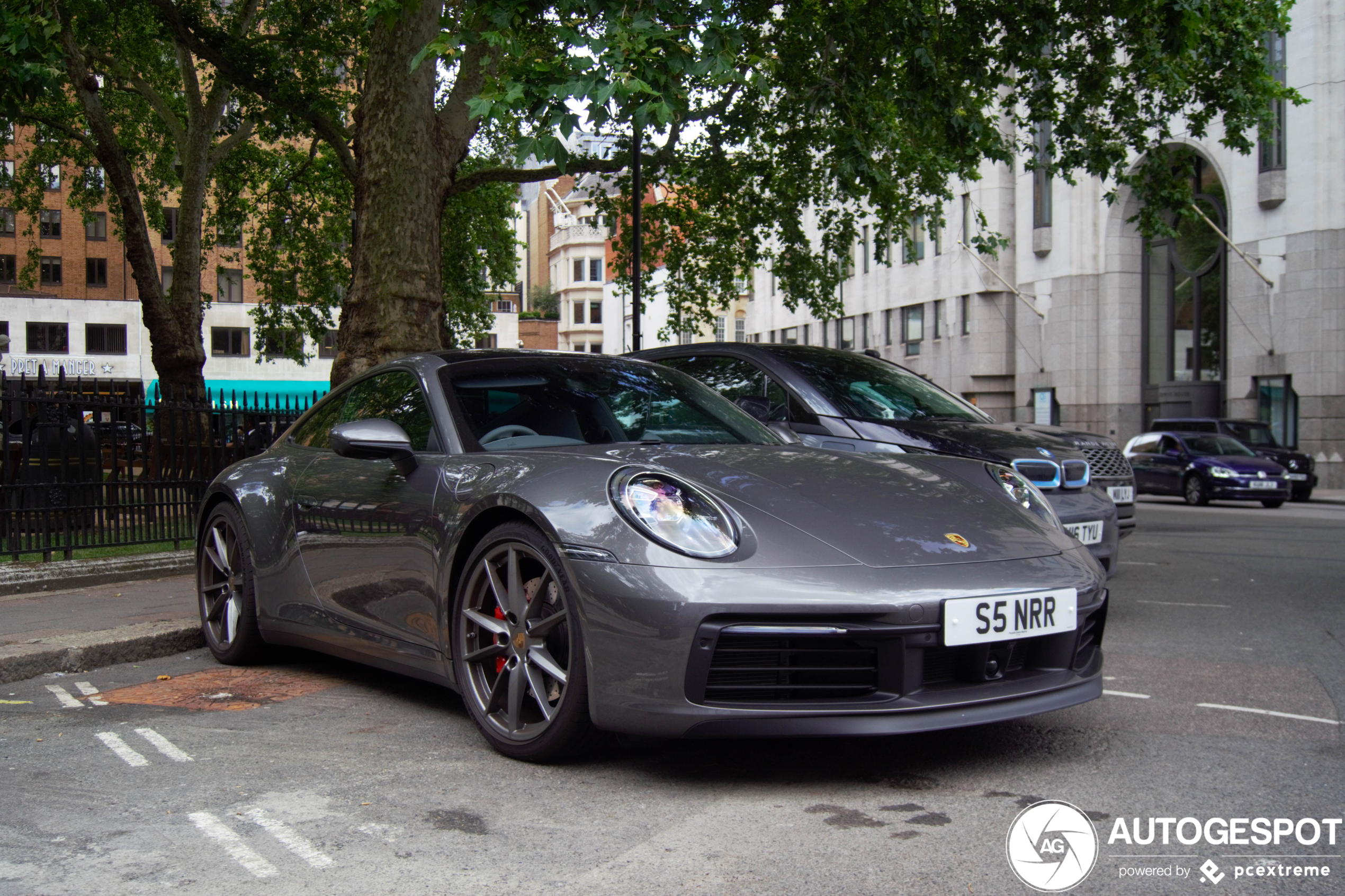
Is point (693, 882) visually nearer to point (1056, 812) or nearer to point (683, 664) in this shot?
point (683, 664)

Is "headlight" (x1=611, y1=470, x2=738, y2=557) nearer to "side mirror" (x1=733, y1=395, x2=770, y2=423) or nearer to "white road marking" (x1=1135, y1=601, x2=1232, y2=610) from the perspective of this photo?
"side mirror" (x1=733, y1=395, x2=770, y2=423)

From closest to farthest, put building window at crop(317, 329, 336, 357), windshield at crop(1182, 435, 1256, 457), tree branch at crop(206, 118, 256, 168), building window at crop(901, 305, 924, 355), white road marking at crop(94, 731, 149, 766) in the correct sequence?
white road marking at crop(94, 731, 149, 766), windshield at crop(1182, 435, 1256, 457), tree branch at crop(206, 118, 256, 168), building window at crop(901, 305, 924, 355), building window at crop(317, 329, 336, 357)

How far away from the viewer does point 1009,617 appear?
3.42m

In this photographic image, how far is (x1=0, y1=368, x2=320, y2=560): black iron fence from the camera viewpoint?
8594 mm

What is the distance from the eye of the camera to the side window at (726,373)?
7367 millimetres

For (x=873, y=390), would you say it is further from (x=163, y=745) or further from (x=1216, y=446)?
(x=1216, y=446)

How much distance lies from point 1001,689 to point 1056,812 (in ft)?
1.32

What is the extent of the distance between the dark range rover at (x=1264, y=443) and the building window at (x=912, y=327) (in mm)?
22094

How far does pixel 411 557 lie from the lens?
4238 millimetres

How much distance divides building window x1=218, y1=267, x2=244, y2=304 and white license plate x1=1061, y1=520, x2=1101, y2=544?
5649 cm

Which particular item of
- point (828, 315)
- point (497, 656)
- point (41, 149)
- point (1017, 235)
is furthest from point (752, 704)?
point (1017, 235)

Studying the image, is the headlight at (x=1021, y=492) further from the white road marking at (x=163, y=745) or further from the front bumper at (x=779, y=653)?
the white road marking at (x=163, y=745)

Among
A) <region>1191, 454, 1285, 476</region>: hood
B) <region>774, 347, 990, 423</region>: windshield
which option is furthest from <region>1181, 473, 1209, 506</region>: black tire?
<region>774, 347, 990, 423</region>: windshield

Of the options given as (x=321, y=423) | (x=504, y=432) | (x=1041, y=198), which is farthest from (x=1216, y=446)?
(x=504, y=432)
